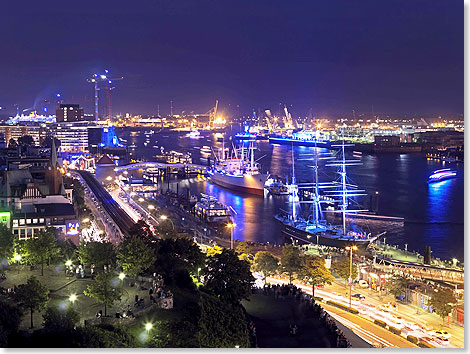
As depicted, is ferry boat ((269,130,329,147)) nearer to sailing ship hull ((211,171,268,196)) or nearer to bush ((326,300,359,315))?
sailing ship hull ((211,171,268,196))

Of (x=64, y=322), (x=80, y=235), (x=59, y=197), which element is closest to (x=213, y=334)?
(x=64, y=322)

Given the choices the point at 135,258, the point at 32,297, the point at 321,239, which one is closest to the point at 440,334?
the point at 135,258

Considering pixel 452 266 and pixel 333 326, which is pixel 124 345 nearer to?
pixel 333 326

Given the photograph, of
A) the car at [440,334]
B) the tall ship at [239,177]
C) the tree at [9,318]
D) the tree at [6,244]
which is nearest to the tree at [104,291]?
the tree at [9,318]

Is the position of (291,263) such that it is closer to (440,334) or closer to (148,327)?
(440,334)

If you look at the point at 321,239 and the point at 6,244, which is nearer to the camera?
the point at 6,244

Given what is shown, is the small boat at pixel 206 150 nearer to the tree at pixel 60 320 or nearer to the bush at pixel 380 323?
the bush at pixel 380 323
